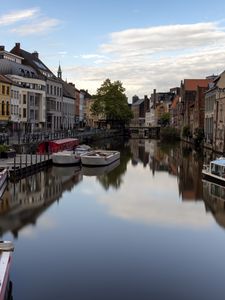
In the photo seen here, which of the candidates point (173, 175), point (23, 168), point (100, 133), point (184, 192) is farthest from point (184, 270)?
point (100, 133)

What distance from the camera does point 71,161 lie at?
1740 inches

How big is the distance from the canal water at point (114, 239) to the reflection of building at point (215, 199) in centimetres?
5

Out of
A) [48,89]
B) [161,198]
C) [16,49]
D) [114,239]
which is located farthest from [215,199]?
[16,49]

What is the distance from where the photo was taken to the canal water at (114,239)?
1359 centimetres

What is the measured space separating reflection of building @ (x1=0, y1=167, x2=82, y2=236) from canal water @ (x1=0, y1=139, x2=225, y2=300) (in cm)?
5

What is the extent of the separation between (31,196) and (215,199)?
34.6 feet

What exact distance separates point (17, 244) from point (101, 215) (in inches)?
235

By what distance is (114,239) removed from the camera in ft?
60.2

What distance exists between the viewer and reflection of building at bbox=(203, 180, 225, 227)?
76.3ft

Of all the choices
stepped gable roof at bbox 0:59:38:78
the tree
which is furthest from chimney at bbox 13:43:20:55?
the tree

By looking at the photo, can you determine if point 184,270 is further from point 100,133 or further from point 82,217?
point 100,133

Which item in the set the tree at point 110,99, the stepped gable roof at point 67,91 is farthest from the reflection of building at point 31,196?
→ the tree at point 110,99

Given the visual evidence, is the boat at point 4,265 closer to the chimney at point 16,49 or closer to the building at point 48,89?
the building at point 48,89

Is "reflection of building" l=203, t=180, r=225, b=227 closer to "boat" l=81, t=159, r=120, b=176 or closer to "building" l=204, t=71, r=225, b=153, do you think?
"boat" l=81, t=159, r=120, b=176
